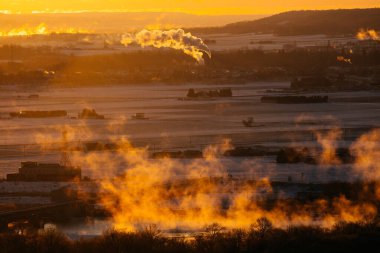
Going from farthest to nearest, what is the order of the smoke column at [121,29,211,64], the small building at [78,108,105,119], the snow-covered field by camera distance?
the smoke column at [121,29,211,64]
the small building at [78,108,105,119]
the snow-covered field

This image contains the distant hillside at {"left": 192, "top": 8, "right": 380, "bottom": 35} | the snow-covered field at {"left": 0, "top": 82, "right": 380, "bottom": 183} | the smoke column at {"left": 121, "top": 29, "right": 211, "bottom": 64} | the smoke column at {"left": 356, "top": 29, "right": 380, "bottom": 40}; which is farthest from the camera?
the distant hillside at {"left": 192, "top": 8, "right": 380, "bottom": 35}

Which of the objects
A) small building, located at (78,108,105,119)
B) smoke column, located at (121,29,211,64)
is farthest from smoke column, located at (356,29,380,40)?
small building, located at (78,108,105,119)

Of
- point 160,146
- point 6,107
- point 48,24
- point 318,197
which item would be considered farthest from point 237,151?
point 48,24

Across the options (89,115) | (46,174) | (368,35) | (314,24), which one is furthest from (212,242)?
(314,24)

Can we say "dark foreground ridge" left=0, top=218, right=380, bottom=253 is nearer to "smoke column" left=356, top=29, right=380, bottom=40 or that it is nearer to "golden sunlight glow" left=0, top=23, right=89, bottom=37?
"smoke column" left=356, top=29, right=380, bottom=40

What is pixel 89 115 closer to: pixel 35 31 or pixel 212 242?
pixel 212 242

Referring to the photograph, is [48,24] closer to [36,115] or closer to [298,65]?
[298,65]

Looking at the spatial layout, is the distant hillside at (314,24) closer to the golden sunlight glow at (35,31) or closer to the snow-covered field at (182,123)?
the golden sunlight glow at (35,31)

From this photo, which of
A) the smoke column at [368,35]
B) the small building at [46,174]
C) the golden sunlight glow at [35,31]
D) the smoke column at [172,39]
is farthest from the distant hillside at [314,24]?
the small building at [46,174]
